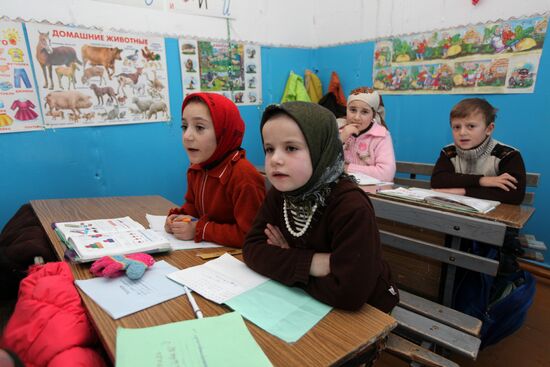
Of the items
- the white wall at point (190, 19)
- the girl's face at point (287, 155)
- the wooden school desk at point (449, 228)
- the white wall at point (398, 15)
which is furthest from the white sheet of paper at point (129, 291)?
the white wall at point (398, 15)

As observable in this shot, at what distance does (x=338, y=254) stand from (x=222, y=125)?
727mm

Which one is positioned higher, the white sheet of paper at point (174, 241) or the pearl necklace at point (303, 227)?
the pearl necklace at point (303, 227)

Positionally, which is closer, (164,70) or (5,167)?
(5,167)

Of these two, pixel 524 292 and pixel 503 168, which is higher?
pixel 503 168

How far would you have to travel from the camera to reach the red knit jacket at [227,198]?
124 centimetres

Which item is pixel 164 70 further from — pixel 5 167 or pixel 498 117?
pixel 498 117

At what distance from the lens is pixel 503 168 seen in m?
1.82

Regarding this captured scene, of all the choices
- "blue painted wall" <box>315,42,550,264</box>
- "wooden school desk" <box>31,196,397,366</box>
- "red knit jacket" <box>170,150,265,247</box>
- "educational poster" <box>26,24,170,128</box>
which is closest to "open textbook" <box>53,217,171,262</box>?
"wooden school desk" <box>31,196,397,366</box>

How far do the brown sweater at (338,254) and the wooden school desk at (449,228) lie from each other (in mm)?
561

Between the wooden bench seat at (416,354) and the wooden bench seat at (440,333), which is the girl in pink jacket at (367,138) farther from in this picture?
the wooden bench seat at (416,354)

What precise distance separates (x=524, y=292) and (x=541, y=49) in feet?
5.29

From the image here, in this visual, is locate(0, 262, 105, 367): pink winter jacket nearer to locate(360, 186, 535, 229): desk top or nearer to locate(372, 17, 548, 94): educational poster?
locate(360, 186, 535, 229): desk top

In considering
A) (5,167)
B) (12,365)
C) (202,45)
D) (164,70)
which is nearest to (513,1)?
(202,45)

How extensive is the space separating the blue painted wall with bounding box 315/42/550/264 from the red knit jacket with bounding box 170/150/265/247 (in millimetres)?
1973
